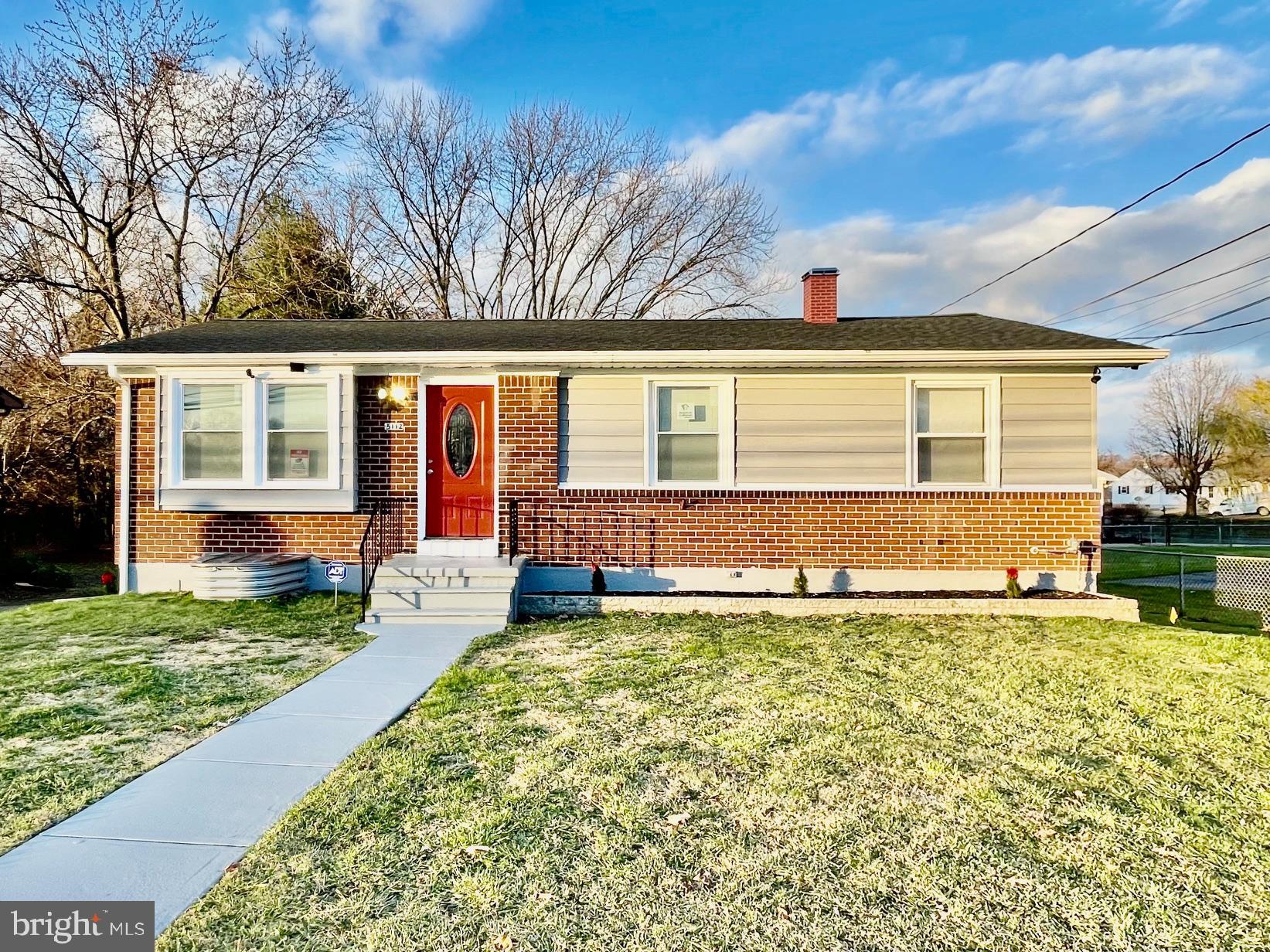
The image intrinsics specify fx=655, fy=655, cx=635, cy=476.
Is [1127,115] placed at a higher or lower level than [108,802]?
higher

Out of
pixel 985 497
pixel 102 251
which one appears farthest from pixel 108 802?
pixel 102 251

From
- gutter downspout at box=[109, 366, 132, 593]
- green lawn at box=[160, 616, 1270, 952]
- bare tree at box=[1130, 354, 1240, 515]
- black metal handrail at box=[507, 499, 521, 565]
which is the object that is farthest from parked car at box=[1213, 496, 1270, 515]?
gutter downspout at box=[109, 366, 132, 593]

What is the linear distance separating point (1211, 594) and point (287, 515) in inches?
558

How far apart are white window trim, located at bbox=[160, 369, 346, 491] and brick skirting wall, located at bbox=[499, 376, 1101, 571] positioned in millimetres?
2103

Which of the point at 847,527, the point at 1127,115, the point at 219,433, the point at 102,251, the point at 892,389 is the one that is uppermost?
the point at 1127,115

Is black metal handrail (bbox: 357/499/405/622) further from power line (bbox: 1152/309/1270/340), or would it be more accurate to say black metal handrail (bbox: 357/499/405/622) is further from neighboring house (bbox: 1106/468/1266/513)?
neighboring house (bbox: 1106/468/1266/513)

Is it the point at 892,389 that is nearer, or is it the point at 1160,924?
the point at 1160,924

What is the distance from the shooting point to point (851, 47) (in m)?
14.1

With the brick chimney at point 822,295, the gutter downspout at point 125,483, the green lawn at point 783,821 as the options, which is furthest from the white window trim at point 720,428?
the gutter downspout at point 125,483

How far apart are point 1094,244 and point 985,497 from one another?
56.8 ft

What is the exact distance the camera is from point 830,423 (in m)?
8.32

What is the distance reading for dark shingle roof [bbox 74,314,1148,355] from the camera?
8172 mm

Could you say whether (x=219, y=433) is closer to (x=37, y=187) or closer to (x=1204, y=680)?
(x=1204, y=680)

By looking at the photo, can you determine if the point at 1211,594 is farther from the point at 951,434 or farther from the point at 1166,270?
the point at 1166,270
